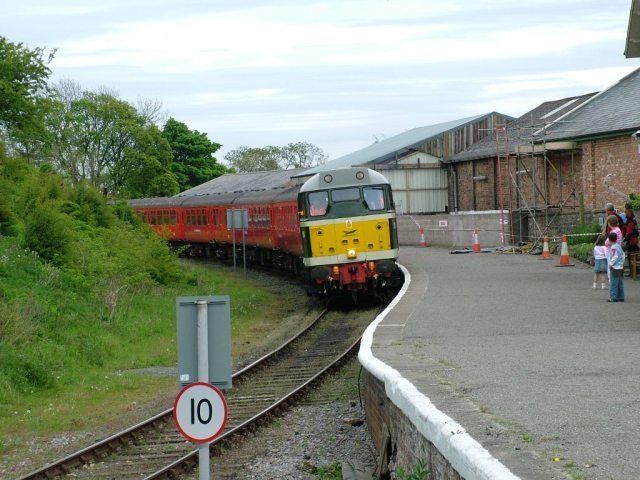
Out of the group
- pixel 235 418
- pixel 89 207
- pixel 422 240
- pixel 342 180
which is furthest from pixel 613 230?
pixel 422 240

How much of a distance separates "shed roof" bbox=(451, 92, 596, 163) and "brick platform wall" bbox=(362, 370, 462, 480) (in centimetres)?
2829

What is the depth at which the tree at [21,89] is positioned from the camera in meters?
33.8

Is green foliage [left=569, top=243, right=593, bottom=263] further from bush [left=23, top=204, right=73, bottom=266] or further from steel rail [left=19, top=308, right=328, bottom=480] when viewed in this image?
steel rail [left=19, top=308, right=328, bottom=480]

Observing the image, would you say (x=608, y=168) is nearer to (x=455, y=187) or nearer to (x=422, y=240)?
(x=422, y=240)

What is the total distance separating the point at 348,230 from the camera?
24.5 m

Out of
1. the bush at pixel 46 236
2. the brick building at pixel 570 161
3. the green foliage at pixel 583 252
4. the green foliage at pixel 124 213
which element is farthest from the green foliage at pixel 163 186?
the bush at pixel 46 236

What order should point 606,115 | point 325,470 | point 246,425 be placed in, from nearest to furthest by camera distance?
1. point 325,470
2. point 246,425
3. point 606,115

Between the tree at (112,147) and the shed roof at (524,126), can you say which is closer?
the shed roof at (524,126)

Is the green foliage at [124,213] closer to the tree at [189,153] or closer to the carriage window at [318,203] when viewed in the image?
the carriage window at [318,203]

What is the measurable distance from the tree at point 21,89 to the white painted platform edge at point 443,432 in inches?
1026

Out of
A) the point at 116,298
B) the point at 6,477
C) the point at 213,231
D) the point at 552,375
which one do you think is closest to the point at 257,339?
the point at 116,298

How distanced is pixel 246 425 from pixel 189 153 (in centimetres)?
7551

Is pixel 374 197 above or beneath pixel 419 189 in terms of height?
beneath

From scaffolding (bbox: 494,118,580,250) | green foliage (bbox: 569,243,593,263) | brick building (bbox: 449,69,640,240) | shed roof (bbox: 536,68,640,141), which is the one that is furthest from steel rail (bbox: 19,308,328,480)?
scaffolding (bbox: 494,118,580,250)
